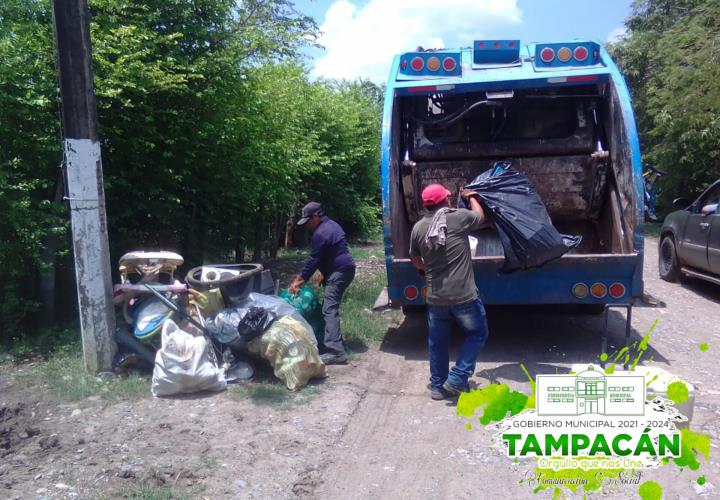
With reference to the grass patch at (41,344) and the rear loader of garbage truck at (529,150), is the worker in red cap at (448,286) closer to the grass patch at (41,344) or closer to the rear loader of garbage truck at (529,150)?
the rear loader of garbage truck at (529,150)

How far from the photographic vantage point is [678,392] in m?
3.80

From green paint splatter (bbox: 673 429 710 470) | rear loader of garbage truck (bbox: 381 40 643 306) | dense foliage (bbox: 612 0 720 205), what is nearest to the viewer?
green paint splatter (bbox: 673 429 710 470)

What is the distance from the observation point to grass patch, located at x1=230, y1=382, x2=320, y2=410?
4762 mm

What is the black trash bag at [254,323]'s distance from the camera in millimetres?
5043

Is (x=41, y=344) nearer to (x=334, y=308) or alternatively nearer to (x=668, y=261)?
(x=334, y=308)

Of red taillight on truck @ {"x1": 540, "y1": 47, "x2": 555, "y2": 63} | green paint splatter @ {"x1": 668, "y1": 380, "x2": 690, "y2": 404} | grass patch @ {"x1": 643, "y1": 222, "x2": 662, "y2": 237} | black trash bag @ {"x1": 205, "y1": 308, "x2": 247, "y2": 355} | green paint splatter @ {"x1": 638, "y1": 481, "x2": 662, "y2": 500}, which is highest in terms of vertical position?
red taillight on truck @ {"x1": 540, "y1": 47, "x2": 555, "y2": 63}

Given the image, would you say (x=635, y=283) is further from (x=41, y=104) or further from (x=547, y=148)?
(x=41, y=104)

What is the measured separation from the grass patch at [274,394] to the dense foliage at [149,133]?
2.22m

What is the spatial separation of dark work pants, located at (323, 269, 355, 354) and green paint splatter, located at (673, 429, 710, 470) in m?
2.82

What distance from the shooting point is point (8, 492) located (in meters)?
3.51

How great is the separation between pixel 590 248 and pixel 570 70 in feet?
6.18

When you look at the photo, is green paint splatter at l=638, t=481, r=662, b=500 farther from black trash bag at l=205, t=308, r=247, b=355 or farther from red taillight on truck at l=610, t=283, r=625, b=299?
black trash bag at l=205, t=308, r=247, b=355

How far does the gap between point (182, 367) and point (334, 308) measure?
1539 mm

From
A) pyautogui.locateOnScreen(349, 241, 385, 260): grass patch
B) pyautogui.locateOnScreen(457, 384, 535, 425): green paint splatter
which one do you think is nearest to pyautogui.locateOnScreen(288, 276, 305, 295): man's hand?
pyautogui.locateOnScreen(457, 384, 535, 425): green paint splatter
